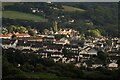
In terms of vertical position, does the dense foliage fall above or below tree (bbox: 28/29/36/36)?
above

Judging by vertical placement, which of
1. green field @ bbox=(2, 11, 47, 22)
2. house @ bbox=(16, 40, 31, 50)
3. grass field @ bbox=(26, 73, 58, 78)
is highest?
green field @ bbox=(2, 11, 47, 22)

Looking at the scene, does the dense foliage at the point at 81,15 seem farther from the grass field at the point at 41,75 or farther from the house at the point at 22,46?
the grass field at the point at 41,75

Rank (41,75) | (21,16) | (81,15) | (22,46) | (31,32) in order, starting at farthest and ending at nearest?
1. (81,15)
2. (21,16)
3. (31,32)
4. (22,46)
5. (41,75)

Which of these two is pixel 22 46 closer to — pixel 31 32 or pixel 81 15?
pixel 31 32

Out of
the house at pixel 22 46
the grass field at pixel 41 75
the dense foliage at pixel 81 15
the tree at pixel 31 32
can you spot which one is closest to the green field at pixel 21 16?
the dense foliage at pixel 81 15

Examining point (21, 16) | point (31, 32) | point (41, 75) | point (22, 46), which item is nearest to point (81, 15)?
point (21, 16)

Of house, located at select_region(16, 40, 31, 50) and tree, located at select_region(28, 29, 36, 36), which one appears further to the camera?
tree, located at select_region(28, 29, 36, 36)

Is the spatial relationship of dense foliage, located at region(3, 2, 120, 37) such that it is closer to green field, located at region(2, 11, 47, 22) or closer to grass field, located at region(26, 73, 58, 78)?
green field, located at region(2, 11, 47, 22)

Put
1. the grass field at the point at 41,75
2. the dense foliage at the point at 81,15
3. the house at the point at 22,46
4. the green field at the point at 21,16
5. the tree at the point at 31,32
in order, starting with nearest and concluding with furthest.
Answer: the grass field at the point at 41,75
the house at the point at 22,46
the tree at the point at 31,32
the green field at the point at 21,16
the dense foliage at the point at 81,15

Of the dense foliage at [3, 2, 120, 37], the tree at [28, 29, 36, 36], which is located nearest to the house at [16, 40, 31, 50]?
the tree at [28, 29, 36, 36]

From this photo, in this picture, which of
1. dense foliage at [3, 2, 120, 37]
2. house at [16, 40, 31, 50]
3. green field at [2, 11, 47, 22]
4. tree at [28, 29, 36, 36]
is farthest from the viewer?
dense foliage at [3, 2, 120, 37]

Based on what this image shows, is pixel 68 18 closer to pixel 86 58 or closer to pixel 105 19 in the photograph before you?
pixel 105 19

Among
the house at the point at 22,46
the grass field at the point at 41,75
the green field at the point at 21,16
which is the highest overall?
the green field at the point at 21,16
